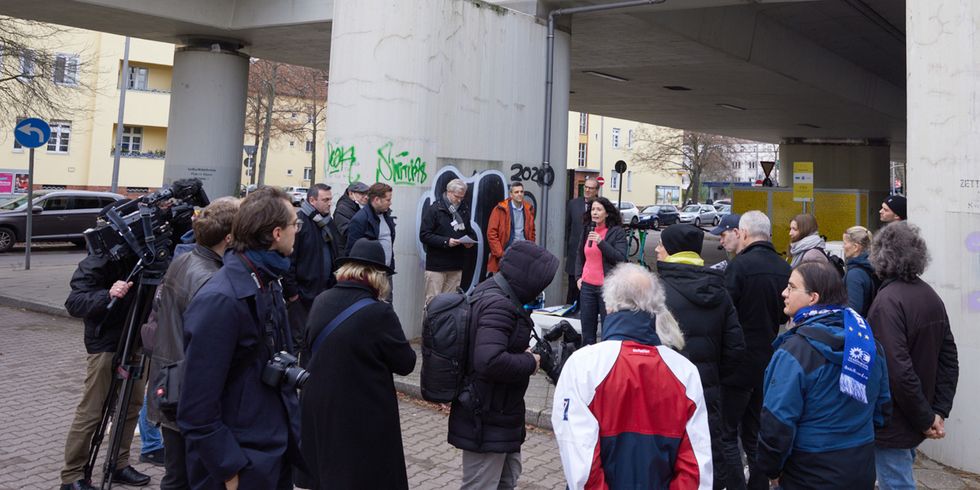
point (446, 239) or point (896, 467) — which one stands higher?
point (446, 239)

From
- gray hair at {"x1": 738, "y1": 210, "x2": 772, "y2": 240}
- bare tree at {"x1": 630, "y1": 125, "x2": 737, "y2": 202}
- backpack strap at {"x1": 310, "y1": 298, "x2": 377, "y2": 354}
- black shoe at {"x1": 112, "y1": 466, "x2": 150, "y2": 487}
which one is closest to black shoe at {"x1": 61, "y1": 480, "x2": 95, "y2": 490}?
black shoe at {"x1": 112, "y1": 466, "x2": 150, "y2": 487}

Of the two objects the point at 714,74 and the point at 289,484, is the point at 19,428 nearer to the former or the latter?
the point at 289,484

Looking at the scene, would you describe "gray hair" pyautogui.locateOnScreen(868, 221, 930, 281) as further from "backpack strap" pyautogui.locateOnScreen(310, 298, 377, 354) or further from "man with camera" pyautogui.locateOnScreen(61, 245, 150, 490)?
"man with camera" pyautogui.locateOnScreen(61, 245, 150, 490)

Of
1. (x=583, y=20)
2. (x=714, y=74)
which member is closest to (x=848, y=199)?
(x=714, y=74)

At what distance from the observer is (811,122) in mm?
26516

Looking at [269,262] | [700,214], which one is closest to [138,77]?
[700,214]

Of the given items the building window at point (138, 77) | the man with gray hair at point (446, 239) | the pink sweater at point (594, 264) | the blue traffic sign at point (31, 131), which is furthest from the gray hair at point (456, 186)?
the building window at point (138, 77)

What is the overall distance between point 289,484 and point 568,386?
1354 millimetres

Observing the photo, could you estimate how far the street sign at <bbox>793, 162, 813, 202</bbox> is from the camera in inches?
703

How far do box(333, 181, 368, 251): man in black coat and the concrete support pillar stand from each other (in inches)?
963

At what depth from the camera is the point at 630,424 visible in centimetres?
294

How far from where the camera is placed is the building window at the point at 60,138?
4528 cm

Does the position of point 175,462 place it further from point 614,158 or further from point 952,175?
point 614,158

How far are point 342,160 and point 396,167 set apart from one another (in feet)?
2.33
